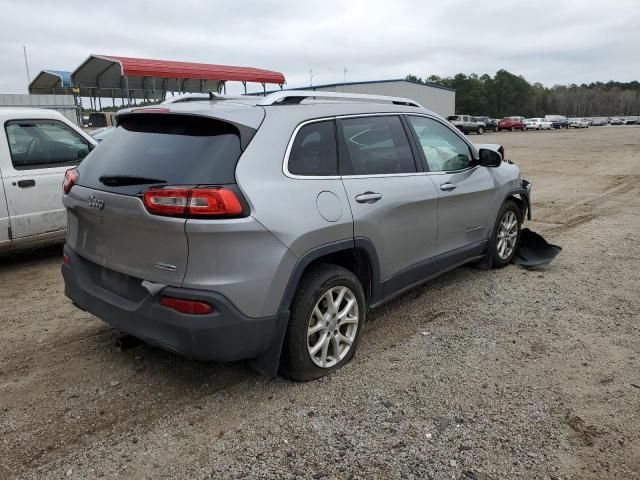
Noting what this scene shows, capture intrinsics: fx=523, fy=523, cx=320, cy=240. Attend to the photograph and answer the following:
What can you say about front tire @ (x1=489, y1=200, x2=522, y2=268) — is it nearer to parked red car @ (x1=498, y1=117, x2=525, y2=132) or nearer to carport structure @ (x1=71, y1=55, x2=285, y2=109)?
carport structure @ (x1=71, y1=55, x2=285, y2=109)

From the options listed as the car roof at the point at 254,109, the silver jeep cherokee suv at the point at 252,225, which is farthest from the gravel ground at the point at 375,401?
the car roof at the point at 254,109

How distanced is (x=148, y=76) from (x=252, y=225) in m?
18.9

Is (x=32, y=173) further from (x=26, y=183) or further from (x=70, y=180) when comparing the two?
(x=70, y=180)

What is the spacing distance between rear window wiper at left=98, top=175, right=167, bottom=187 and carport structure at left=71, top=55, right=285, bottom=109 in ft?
49.0

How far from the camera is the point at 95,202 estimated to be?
313 cm

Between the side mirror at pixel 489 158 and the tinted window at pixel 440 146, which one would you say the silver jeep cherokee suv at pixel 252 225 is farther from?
the side mirror at pixel 489 158

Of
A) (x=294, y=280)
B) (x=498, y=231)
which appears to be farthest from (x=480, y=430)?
(x=498, y=231)

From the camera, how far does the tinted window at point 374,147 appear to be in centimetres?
356

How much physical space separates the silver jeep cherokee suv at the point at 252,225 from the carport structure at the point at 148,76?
1468 centimetres

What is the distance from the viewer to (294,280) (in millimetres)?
3002

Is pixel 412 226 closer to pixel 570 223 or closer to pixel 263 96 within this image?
pixel 263 96

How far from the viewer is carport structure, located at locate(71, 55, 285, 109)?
2005cm

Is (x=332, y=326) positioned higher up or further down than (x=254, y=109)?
further down

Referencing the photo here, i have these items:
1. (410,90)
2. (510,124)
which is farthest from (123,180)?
(510,124)
